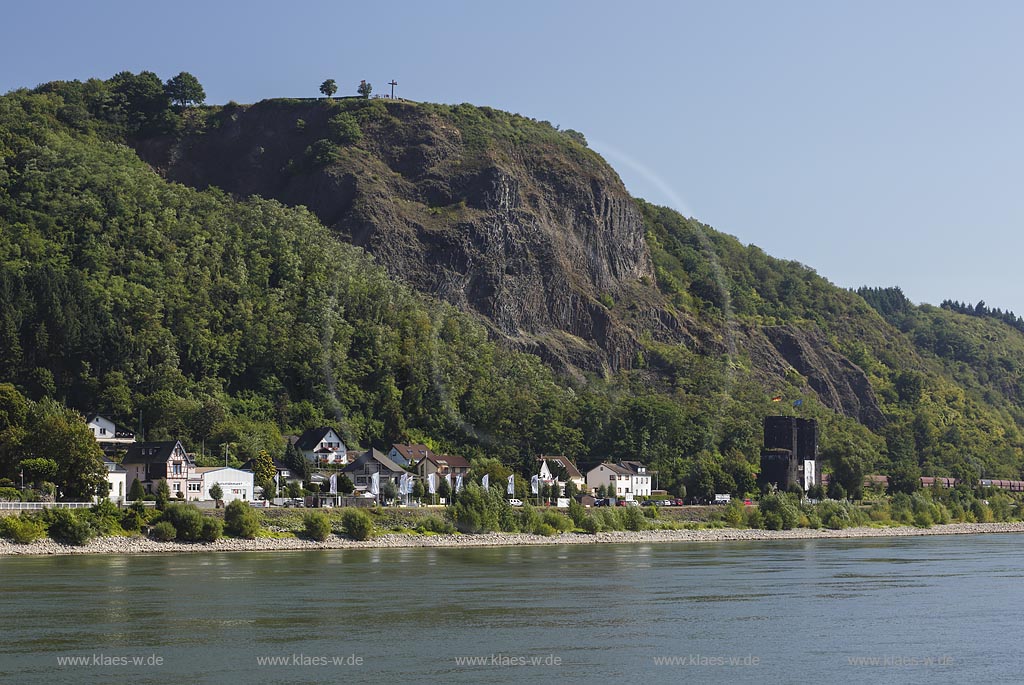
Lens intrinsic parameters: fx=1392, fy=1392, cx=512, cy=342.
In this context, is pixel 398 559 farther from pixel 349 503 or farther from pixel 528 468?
pixel 528 468

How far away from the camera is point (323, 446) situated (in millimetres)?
133000

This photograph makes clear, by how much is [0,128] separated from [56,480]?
9840 centimetres

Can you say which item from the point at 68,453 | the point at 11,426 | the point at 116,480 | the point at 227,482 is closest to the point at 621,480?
the point at 227,482

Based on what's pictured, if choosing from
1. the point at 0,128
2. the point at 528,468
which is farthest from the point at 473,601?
the point at 0,128

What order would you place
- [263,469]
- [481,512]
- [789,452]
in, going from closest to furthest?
[481,512] < [263,469] < [789,452]

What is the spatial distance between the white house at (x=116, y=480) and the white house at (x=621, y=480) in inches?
2108

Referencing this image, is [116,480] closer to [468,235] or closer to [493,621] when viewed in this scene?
[493,621]

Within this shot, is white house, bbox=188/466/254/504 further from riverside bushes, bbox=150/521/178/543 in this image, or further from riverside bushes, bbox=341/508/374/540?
riverside bushes, bbox=150/521/178/543

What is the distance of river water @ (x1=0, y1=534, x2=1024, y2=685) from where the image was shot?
44.2 metres

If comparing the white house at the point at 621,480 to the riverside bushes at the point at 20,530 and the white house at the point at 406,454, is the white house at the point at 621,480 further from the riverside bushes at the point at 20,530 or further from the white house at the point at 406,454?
the riverside bushes at the point at 20,530

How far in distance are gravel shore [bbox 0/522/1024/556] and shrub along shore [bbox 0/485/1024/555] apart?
0.31ft

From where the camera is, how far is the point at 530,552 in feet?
322

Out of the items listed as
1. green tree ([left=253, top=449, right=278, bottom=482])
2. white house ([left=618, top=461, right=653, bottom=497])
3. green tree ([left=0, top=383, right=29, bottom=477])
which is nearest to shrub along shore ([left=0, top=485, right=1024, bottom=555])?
green tree ([left=0, top=383, right=29, bottom=477])

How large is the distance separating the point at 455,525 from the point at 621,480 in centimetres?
4239
